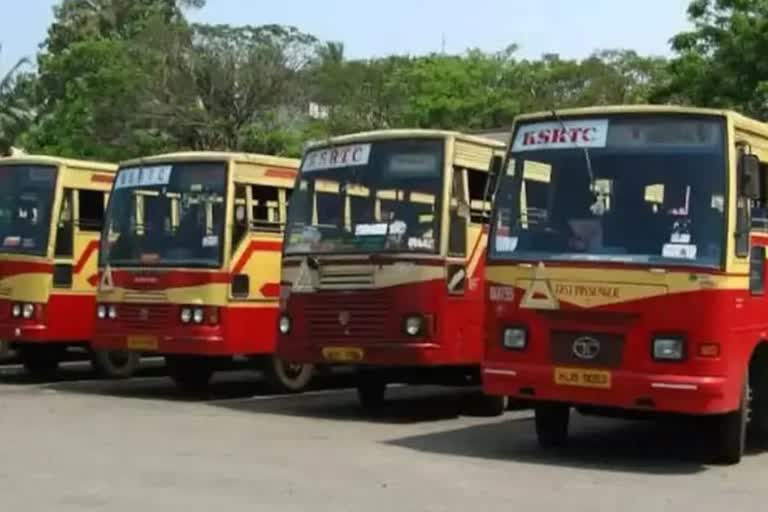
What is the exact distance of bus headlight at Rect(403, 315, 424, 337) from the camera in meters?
13.0

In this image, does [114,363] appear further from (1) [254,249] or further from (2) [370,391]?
(2) [370,391]

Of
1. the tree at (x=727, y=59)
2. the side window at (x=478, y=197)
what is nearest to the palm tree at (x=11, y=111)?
the tree at (x=727, y=59)

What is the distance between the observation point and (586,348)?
1052 centimetres

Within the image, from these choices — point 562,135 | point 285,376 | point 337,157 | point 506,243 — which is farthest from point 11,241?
point 562,135

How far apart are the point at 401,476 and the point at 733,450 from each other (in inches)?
109

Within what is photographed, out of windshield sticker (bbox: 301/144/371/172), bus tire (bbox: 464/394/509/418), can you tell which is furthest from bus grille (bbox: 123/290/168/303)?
bus tire (bbox: 464/394/509/418)

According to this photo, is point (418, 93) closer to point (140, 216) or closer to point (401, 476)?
point (140, 216)

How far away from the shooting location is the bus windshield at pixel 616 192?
10320 millimetres

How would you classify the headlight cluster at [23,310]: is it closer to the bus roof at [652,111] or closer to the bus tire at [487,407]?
the bus tire at [487,407]

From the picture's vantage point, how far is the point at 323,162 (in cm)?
1395

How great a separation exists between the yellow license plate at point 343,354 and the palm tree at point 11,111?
32.5 m

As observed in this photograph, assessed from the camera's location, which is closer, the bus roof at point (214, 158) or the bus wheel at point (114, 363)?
the bus roof at point (214, 158)

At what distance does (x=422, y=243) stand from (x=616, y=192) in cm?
288

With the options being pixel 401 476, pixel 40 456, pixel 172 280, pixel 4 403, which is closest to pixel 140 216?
pixel 172 280
